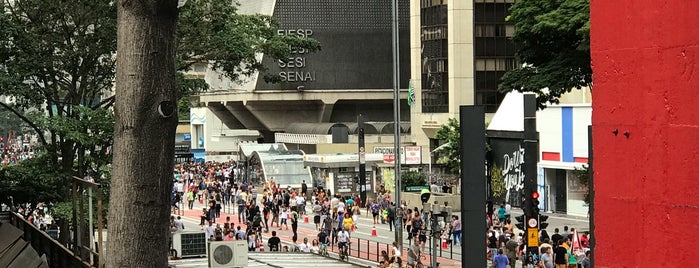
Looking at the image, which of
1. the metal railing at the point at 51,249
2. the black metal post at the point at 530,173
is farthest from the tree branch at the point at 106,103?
the black metal post at the point at 530,173

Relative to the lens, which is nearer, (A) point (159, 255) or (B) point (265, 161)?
(A) point (159, 255)

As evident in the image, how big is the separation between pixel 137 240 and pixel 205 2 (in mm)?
24237

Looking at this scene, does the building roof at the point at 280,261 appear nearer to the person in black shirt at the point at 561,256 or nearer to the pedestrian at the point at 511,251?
the pedestrian at the point at 511,251

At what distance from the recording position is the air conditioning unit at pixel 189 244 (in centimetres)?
3086

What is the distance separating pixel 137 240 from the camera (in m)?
5.76

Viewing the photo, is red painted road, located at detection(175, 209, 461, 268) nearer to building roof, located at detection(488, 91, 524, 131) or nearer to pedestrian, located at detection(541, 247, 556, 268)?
pedestrian, located at detection(541, 247, 556, 268)

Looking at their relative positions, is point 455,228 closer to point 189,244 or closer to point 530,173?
point 530,173

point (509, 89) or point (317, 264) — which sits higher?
point (509, 89)

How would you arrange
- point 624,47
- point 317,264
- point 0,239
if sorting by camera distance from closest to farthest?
point 624,47 < point 0,239 < point 317,264

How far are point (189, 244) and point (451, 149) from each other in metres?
34.8

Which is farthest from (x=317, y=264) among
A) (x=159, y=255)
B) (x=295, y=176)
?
(x=295, y=176)

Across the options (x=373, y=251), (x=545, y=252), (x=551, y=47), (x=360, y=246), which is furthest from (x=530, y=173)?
(x=360, y=246)

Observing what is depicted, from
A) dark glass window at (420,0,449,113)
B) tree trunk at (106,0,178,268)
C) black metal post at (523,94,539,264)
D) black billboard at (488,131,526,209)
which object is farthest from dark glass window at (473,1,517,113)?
tree trunk at (106,0,178,268)

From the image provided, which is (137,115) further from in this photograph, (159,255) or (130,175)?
(159,255)
